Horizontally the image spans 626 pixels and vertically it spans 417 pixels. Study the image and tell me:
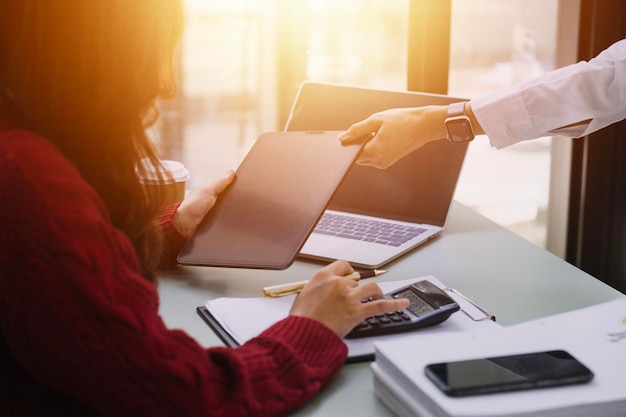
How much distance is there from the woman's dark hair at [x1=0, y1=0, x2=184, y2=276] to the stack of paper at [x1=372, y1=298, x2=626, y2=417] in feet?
1.12

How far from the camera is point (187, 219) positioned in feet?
4.17

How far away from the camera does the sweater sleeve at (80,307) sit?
2.10 feet

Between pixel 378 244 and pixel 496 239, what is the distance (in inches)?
9.4

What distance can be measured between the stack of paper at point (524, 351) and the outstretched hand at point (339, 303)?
0.09 metres

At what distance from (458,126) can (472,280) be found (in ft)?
1.01

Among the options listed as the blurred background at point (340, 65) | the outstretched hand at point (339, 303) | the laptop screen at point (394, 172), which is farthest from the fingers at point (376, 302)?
the blurred background at point (340, 65)

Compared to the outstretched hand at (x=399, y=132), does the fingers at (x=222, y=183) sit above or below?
below

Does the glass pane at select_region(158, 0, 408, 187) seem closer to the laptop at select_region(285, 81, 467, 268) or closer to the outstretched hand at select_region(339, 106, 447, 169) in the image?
the laptop at select_region(285, 81, 467, 268)

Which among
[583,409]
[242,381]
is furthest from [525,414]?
[242,381]

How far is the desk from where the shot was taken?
107cm

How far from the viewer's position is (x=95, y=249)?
0.66m

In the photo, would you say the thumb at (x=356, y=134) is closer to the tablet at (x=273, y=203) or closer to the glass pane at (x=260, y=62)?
the tablet at (x=273, y=203)

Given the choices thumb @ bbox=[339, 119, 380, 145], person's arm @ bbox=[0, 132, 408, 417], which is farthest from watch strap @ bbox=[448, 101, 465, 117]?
person's arm @ bbox=[0, 132, 408, 417]

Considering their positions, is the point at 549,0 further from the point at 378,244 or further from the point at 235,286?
the point at 235,286
